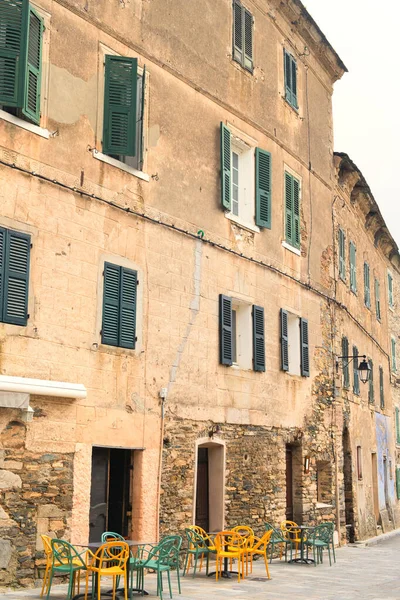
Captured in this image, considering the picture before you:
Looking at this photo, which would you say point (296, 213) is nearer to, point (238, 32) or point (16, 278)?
point (238, 32)

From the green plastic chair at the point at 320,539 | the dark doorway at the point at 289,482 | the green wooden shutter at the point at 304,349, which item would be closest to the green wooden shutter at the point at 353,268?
the green wooden shutter at the point at 304,349

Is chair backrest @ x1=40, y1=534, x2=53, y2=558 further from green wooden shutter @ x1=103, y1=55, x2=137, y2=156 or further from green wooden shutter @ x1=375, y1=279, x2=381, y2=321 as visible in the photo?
green wooden shutter @ x1=375, y1=279, x2=381, y2=321

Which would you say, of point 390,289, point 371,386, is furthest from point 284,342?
point 390,289

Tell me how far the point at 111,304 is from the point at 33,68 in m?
3.50

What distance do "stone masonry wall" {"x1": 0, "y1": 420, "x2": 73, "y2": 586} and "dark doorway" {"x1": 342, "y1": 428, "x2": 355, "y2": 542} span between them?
1059 centimetres

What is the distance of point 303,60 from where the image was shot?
18.4 metres

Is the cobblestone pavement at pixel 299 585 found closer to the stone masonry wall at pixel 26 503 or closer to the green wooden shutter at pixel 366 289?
the stone masonry wall at pixel 26 503

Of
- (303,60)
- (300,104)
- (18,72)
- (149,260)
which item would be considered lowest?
(149,260)

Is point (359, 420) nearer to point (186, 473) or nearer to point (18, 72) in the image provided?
point (186, 473)

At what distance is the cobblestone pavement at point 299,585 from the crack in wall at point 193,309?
3112 mm

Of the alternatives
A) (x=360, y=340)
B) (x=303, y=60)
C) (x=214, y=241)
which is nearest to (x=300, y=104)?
(x=303, y=60)

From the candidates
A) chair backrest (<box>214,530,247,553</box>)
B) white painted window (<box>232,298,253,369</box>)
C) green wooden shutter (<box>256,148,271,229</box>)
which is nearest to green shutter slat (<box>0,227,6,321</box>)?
chair backrest (<box>214,530,247,553</box>)

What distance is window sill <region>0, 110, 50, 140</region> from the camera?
398 inches

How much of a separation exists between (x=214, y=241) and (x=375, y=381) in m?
12.7
